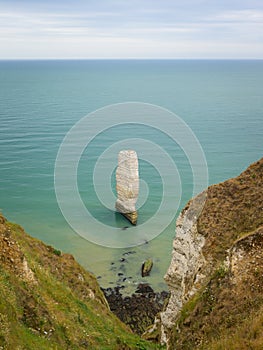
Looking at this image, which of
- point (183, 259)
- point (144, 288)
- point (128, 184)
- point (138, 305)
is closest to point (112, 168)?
point (128, 184)

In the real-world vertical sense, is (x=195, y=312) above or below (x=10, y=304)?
below

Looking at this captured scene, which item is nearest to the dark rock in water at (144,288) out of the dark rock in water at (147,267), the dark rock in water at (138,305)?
the dark rock in water at (138,305)

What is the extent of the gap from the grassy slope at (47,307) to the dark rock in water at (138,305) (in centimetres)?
708

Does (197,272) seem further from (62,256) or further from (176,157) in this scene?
(176,157)

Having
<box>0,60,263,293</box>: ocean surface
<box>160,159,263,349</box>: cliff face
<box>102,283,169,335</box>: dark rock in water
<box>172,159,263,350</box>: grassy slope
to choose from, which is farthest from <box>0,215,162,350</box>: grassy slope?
<box>0,60,263,293</box>: ocean surface

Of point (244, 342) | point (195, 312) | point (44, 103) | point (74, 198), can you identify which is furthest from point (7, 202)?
point (44, 103)

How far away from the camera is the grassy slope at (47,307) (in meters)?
13.5

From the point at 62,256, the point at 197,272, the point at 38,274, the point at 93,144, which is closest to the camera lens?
the point at 38,274

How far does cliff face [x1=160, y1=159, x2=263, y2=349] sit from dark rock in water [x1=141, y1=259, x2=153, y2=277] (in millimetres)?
12416

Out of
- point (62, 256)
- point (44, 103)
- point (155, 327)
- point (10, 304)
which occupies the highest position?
point (44, 103)

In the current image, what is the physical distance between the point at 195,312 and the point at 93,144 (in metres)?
65.5

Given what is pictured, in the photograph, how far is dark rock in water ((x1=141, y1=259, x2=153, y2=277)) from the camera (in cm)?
3575

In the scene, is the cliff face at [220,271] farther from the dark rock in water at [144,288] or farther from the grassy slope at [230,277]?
the dark rock in water at [144,288]

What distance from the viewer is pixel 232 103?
13600 cm
